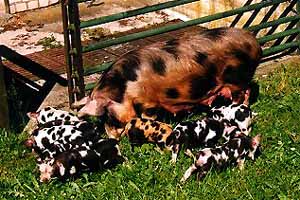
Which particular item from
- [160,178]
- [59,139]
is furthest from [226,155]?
[59,139]

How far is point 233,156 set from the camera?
5.93 meters

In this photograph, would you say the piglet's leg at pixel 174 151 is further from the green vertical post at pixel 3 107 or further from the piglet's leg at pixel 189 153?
the green vertical post at pixel 3 107

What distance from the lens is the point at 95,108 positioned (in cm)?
632

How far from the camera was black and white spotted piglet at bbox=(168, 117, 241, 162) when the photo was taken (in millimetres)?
6195

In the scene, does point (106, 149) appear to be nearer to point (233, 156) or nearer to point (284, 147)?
point (233, 156)

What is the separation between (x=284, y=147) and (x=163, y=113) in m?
1.29

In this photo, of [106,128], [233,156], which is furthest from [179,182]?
[106,128]

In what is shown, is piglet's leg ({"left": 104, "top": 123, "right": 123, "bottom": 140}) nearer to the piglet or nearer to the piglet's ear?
the piglet

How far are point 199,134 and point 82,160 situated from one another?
115 cm

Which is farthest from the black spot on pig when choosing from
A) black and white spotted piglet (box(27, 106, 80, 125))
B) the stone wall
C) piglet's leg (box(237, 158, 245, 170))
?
the stone wall

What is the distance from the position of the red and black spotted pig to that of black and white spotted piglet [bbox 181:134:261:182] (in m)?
0.87

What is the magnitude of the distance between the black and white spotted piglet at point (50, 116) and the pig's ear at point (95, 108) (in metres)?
0.33

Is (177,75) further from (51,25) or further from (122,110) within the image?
(51,25)

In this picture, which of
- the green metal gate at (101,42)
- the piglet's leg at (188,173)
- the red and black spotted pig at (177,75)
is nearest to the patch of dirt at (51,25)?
the green metal gate at (101,42)
